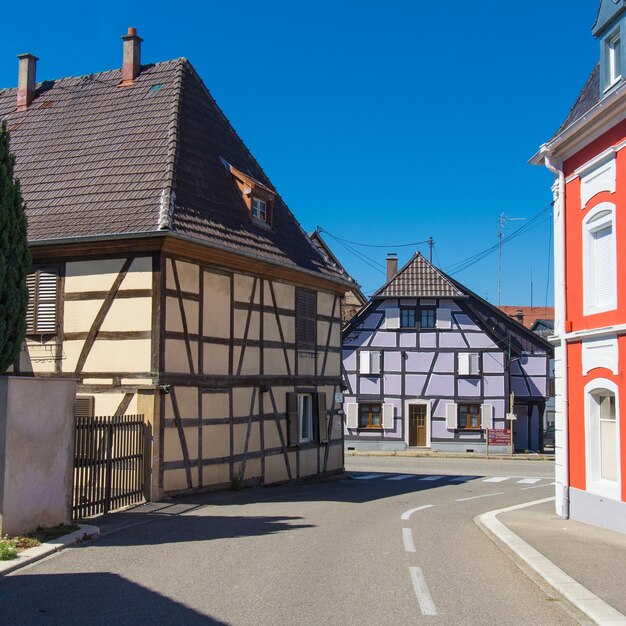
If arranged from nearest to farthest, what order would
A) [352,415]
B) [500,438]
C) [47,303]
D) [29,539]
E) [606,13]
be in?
1. [29,539]
2. [606,13]
3. [47,303]
4. [500,438]
5. [352,415]

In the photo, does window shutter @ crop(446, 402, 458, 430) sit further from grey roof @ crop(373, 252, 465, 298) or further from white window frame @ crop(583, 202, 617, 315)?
white window frame @ crop(583, 202, 617, 315)

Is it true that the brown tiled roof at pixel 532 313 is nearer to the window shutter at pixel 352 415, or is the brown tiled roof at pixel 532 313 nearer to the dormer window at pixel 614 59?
the window shutter at pixel 352 415

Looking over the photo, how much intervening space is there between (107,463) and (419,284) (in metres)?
30.6

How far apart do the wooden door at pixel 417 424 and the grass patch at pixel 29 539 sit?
33.3 m

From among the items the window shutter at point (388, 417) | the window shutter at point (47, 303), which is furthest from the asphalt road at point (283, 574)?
the window shutter at point (388, 417)

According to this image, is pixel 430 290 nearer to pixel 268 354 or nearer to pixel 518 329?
pixel 518 329

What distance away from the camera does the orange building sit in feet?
42.4

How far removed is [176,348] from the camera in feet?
54.4

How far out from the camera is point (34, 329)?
17.3m

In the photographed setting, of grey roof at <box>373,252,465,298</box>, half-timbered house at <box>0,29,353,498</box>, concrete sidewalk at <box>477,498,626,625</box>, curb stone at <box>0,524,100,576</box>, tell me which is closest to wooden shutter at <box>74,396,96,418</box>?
half-timbered house at <box>0,29,353,498</box>

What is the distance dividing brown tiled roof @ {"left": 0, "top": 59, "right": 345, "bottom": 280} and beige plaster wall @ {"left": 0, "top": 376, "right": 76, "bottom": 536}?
18.3 feet

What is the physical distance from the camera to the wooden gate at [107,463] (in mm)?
→ 12547

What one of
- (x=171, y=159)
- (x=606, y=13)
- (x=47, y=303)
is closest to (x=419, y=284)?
(x=171, y=159)

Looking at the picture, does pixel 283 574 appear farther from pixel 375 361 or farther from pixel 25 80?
pixel 375 361
